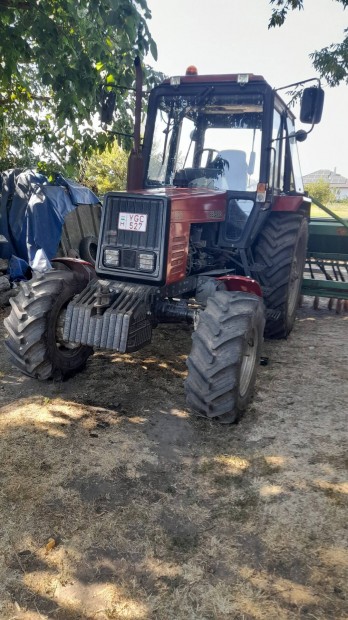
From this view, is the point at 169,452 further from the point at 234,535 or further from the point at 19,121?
the point at 19,121

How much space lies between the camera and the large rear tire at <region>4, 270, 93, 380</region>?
152 inches

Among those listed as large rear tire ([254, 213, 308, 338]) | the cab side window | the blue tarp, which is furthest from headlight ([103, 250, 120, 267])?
the blue tarp

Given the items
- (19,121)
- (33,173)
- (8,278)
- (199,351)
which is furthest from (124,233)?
(19,121)

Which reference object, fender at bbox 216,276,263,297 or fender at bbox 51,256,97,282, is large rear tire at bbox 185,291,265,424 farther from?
fender at bbox 51,256,97,282

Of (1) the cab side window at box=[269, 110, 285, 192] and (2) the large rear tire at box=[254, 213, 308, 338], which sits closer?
(1) the cab side window at box=[269, 110, 285, 192]

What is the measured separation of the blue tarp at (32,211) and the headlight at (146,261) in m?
4.25

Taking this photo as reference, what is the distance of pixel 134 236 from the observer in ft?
12.7

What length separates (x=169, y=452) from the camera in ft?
10.8

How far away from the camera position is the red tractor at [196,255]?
11.7 ft

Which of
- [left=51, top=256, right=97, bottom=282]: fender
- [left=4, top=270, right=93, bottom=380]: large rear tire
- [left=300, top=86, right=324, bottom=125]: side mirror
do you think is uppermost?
[left=300, top=86, right=324, bottom=125]: side mirror

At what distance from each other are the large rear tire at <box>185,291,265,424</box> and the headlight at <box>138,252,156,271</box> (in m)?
0.59

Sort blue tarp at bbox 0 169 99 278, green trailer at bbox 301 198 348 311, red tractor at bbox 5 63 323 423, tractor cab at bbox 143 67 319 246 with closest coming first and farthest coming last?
red tractor at bbox 5 63 323 423 → tractor cab at bbox 143 67 319 246 → green trailer at bbox 301 198 348 311 → blue tarp at bbox 0 169 99 278

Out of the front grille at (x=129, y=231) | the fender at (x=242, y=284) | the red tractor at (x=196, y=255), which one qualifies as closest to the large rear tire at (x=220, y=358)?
the red tractor at (x=196, y=255)

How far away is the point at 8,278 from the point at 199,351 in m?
4.94
